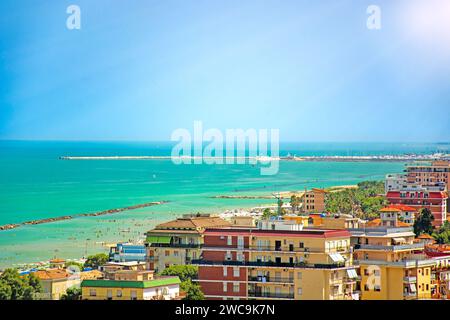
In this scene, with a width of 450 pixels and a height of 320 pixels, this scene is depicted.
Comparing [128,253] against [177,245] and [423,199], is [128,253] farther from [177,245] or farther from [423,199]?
[423,199]

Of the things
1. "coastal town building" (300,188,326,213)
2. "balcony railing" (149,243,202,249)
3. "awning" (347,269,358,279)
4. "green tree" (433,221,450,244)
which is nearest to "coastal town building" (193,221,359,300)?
"awning" (347,269,358,279)

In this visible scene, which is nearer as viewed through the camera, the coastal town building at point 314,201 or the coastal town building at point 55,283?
the coastal town building at point 55,283

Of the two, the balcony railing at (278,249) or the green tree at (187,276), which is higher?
the balcony railing at (278,249)

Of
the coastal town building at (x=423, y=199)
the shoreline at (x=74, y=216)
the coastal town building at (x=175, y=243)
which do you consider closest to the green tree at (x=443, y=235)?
the coastal town building at (x=423, y=199)

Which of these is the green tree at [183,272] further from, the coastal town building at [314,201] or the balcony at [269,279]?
the coastal town building at [314,201]

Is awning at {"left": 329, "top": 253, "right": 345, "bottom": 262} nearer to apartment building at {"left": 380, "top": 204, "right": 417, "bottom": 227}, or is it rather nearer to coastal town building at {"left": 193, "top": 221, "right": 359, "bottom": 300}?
coastal town building at {"left": 193, "top": 221, "right": 359, "bottom": 300}
